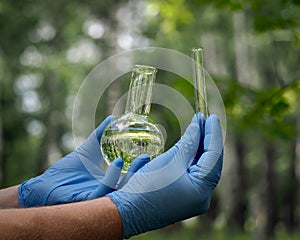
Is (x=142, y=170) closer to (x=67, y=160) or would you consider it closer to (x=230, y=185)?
(x=67, y=160)

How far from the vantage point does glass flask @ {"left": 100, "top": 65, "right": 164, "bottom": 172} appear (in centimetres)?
218

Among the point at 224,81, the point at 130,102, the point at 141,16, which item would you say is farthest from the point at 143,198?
the point at 141,16

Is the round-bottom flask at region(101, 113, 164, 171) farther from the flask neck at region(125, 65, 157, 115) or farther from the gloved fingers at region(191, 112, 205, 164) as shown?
the gloved fingers at region(191, 112, 205, 164)

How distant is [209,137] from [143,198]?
379 mm

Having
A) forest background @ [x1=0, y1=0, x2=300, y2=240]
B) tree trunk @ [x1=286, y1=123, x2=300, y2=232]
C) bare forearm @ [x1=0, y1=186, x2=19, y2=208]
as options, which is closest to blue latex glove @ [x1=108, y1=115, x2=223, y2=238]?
bare forearm @ [x1=0, y1=186, x2=19, y2=208]

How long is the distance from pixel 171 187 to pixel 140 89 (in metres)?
0.50

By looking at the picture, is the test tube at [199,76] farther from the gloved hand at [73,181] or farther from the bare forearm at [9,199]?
the bare forearm at [9,199]

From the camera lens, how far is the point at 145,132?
217cm

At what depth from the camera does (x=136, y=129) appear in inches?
85.7

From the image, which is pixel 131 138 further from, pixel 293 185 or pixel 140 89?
pixel 293 185

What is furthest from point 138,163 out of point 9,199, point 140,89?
point 9,199

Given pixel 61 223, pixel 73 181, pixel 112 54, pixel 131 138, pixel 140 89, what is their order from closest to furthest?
pixel 61 223 < pixel 131 138 < pixel 140 89 < pixel 73 181 < pixel 112 54

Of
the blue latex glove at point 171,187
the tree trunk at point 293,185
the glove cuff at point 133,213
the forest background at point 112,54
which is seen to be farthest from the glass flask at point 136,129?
the tree trunk at point 293,185

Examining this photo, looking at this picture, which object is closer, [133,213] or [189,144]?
[133,213]
